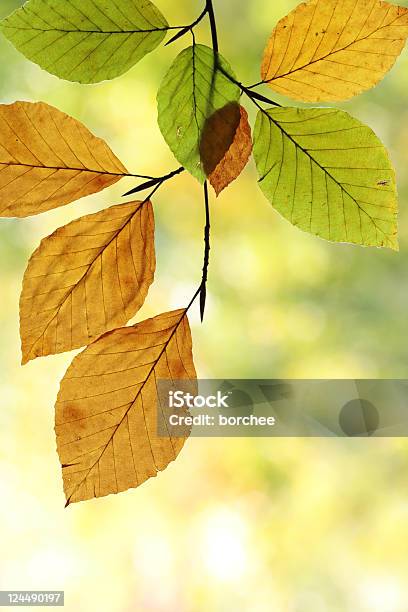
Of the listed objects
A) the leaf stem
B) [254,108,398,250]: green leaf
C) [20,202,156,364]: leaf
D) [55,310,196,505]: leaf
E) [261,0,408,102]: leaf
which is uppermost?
[261,0,408,102]: leaf

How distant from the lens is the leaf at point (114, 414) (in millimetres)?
186

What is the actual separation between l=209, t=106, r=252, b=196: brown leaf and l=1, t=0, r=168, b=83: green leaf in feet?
0.13

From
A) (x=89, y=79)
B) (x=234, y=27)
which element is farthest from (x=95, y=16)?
(x=234, y=27)

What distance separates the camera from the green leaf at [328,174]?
0.19 metres

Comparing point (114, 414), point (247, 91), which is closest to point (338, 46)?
point (247, 91)

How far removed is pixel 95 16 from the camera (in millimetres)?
189

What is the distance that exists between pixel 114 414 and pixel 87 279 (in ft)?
0.15

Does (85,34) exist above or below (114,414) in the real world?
above

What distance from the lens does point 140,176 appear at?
0.21 m

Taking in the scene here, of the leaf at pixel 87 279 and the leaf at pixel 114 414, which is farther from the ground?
the leaf at pixel 87 279

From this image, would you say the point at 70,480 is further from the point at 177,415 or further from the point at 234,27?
the point at 234,27

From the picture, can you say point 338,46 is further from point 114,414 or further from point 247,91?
point 114,414

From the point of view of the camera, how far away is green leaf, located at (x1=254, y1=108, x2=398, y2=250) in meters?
0.19

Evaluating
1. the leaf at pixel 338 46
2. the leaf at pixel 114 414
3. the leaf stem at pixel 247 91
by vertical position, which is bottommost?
the leaf at pixel 114 414
